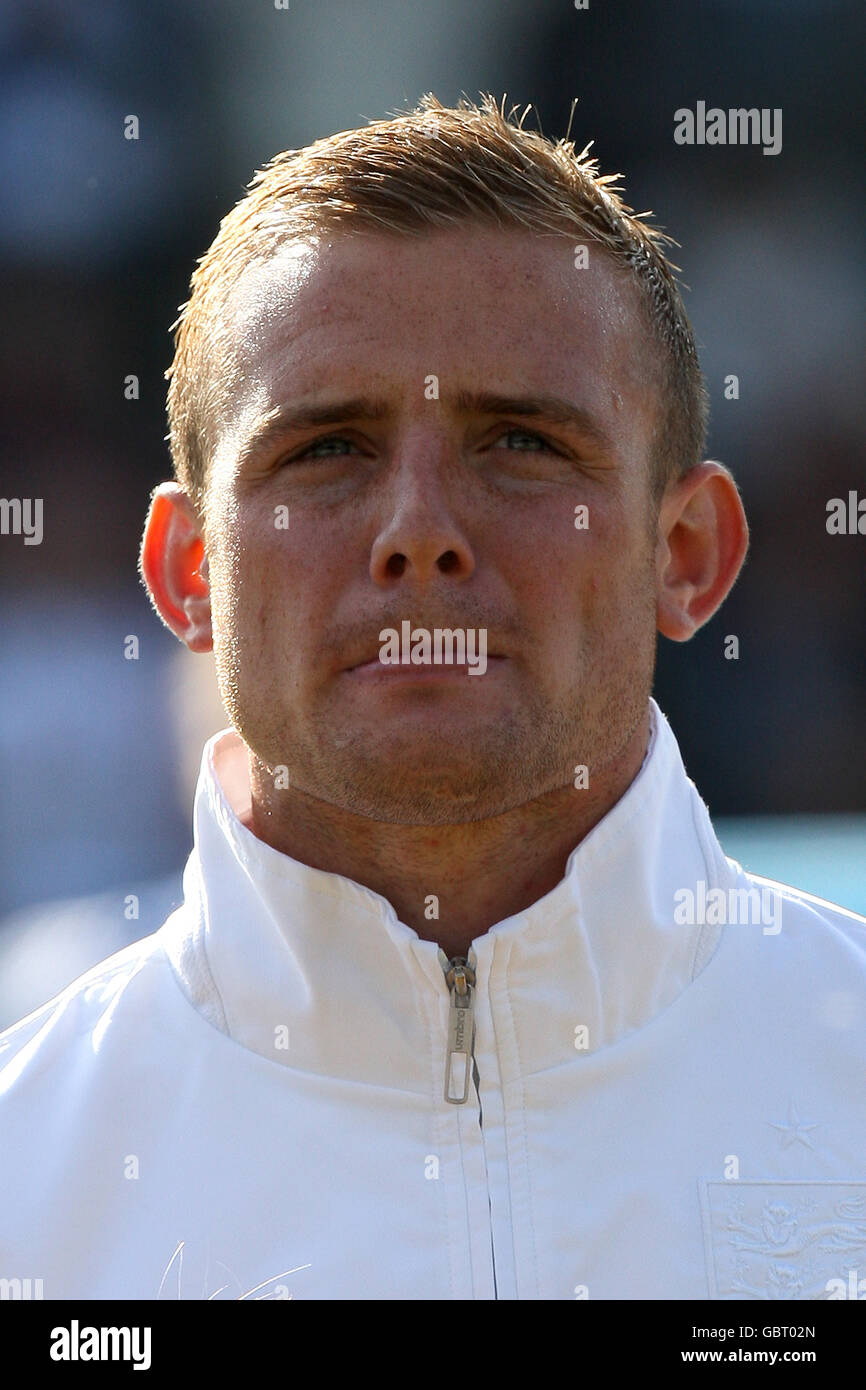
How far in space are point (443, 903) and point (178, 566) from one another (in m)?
0.61

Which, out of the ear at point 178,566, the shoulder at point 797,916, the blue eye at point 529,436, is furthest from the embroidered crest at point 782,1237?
the ear at point 178,566

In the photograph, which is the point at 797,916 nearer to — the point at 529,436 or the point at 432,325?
the point at 529,436

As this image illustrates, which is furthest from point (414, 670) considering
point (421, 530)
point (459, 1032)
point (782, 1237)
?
point (782, 1237)

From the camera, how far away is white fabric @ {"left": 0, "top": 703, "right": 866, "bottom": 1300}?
5.57ft

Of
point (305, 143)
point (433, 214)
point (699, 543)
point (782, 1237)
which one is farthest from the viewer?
point (305, 143)

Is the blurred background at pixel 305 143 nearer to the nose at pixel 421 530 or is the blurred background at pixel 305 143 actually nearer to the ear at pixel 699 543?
the ear at pixel 699 543

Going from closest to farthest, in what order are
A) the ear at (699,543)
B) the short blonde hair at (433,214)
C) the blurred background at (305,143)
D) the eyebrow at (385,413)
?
the eyebrow at (385,413)
the short blonde hair at (433,214)
the ear at (699,543)
the blurred background at (305,143)

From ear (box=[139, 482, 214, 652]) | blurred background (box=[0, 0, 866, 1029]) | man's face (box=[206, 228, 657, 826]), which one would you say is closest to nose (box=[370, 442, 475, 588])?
man's face (box=[206, 228, 657, 826])

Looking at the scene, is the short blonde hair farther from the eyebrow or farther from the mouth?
the mouth

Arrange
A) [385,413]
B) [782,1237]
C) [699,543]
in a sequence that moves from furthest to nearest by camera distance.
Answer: [699,543]
[385,413]
[782,1237]

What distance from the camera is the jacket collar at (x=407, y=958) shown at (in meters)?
1.77

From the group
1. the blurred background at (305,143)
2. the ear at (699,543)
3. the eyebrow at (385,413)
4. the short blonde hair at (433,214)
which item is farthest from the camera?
the blurred background at (305,143)

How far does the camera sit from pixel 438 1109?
175 cm

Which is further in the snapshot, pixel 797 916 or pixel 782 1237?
pixel 797 916
